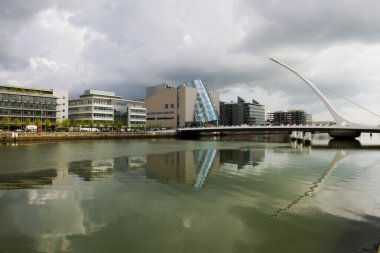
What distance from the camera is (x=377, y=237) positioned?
34.5 ft

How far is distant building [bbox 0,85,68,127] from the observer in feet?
296

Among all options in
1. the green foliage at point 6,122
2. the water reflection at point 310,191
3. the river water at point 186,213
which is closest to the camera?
the river water at point 186,213

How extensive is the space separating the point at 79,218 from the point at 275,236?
7.96m

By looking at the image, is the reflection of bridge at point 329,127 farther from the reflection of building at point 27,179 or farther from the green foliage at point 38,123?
the reflection of building at point 27,179

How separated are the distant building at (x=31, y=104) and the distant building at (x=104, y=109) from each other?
28.4 ft

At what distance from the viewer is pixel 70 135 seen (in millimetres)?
81000

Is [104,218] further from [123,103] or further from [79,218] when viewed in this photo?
[123,103]

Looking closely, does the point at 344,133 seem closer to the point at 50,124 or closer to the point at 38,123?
the point at 50,124

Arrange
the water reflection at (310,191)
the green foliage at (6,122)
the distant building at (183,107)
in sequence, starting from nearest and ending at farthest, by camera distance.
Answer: the water reflection at (310,191), the green foliage at (6,122), the distant building at (183,107)

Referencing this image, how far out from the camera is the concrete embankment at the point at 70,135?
6862cm

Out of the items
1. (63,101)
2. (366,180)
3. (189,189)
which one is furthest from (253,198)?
Result: (63,101)

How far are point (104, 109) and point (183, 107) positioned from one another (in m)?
37.9

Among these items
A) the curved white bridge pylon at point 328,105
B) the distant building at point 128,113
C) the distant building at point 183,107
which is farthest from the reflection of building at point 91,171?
the distant building at point 183,107

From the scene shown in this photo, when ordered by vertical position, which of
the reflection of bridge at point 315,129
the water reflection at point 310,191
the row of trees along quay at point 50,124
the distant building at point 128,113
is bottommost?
the water reflection at point 310,191
